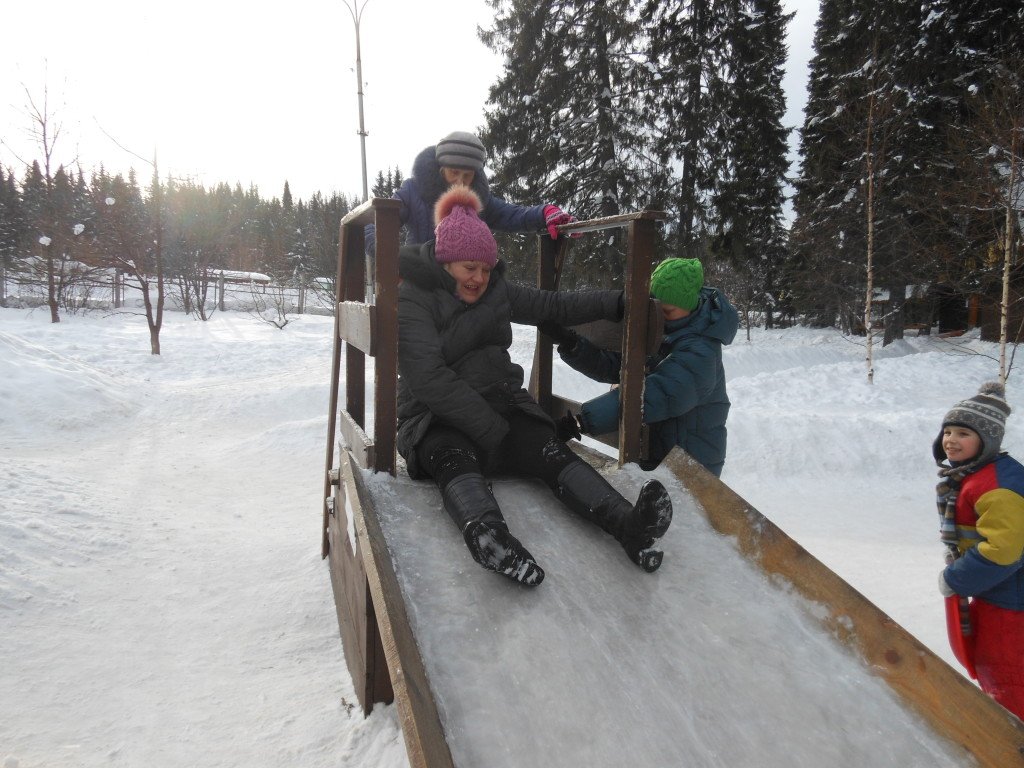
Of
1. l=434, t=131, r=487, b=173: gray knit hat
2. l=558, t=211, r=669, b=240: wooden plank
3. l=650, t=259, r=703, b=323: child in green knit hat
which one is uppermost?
l=434, t=131, r=487, b=173: gray knit hat

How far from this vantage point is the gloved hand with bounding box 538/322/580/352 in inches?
123

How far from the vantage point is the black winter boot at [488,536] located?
200 cm

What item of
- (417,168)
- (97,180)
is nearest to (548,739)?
(417,168)

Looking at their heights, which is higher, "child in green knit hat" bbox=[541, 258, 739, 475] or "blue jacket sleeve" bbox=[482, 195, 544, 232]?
"blue jacket sleeve" bbox=[482, 195, 544, 232]

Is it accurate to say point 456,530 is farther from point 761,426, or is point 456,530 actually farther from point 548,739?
point 761,426

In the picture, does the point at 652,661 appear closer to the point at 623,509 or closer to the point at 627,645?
the point at 627,645

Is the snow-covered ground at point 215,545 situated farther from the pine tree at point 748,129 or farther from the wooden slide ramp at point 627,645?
the pine tree at point 748,129

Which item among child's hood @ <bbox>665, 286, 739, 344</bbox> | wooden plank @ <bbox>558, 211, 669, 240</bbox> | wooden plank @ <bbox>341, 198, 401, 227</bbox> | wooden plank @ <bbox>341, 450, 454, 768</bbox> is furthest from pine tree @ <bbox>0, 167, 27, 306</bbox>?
child's hood @ <bbox>665, 286, 739, 344</bbox>

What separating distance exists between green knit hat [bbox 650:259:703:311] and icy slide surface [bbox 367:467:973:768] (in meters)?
1.16

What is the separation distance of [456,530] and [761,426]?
19.3ft

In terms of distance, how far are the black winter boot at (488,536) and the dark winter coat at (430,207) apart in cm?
182

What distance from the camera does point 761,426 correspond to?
729 centimetres

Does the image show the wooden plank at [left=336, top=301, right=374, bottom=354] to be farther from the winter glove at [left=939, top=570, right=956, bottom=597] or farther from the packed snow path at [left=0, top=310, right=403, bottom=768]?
the winter glove at [left=939, top=570, right=956, bottom=597]

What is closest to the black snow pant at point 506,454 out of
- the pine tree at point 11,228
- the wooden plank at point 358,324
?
the wooden plank at point 358,324
